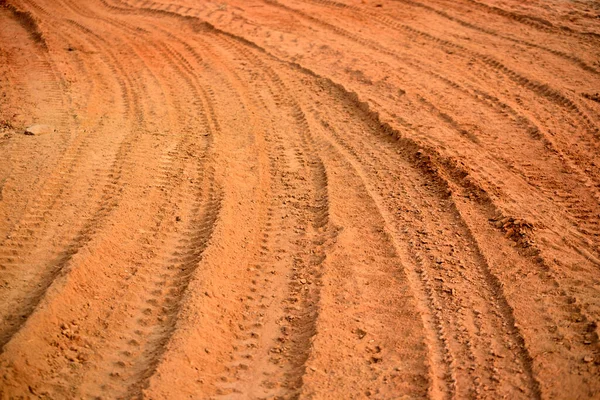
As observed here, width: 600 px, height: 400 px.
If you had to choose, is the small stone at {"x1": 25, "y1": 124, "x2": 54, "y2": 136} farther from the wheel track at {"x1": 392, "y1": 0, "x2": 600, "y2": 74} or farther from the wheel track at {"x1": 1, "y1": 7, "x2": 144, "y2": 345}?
the wheel track at {"x1": 392, "y1": 0, "x2": 600, "y2": 74}

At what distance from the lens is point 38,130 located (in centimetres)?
573

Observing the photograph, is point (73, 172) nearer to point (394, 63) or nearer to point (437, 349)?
point (437, 349)

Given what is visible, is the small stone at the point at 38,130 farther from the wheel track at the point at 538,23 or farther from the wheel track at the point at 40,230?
the wheel track at the point at 538,23

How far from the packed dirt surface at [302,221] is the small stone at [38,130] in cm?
2

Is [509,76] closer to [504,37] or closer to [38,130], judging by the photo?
[504,37]

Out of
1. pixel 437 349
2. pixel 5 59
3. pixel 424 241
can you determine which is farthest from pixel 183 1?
pixel 437 349

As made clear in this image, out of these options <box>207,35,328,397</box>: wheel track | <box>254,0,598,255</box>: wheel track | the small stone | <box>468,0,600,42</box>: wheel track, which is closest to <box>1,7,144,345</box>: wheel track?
the small stone

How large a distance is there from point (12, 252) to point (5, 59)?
4.72m

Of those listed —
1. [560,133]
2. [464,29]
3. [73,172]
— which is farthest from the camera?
[464,29]

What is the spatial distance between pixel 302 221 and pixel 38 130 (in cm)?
302

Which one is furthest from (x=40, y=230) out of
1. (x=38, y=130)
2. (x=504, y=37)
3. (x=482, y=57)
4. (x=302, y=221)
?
(x=504, y=37)

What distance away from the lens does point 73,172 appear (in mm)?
5039

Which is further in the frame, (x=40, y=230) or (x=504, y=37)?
(x=504, y=37)

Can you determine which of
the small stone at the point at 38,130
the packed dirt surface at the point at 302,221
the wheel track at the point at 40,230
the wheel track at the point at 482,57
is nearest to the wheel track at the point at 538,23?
the packed dirt surface at the point at 302,221
